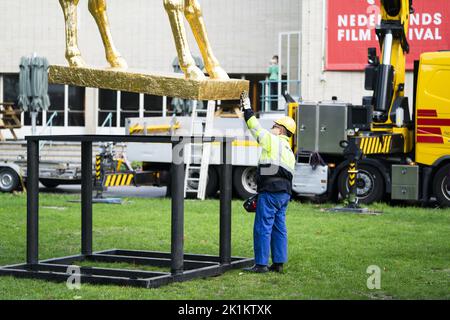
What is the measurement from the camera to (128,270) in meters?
12.2

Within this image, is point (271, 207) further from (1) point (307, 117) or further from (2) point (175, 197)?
(1) point (307, 117)

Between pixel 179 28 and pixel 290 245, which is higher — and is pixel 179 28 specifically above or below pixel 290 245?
above

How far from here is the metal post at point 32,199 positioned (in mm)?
12414

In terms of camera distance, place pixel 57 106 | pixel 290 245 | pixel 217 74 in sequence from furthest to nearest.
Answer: pixel 57 106
pixel 290 245
pixel 217 74

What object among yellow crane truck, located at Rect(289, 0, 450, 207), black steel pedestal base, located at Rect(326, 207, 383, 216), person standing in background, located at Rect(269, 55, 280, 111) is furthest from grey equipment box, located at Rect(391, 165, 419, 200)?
person standing in background, located at Rect(269, 55, 280, 111)

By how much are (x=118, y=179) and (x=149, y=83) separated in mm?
12400

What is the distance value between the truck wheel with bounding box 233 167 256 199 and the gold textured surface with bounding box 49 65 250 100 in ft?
39.2

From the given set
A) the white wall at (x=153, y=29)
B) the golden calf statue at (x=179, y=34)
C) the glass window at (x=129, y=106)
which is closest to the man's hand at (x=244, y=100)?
the golden calf statue at (x=179, y=34)

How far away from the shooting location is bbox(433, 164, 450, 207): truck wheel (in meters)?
21.7

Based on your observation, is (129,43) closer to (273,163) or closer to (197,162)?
(197,162)

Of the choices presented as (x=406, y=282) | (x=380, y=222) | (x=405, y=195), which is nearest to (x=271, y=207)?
(x=406, y=282)

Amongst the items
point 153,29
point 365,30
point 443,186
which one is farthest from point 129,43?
point 443,186

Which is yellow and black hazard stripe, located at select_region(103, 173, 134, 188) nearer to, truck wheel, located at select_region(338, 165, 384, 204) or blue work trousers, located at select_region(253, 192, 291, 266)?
truck wheel, located at select_region(338, 165, 384, 204)

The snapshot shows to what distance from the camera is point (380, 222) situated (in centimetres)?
1911
